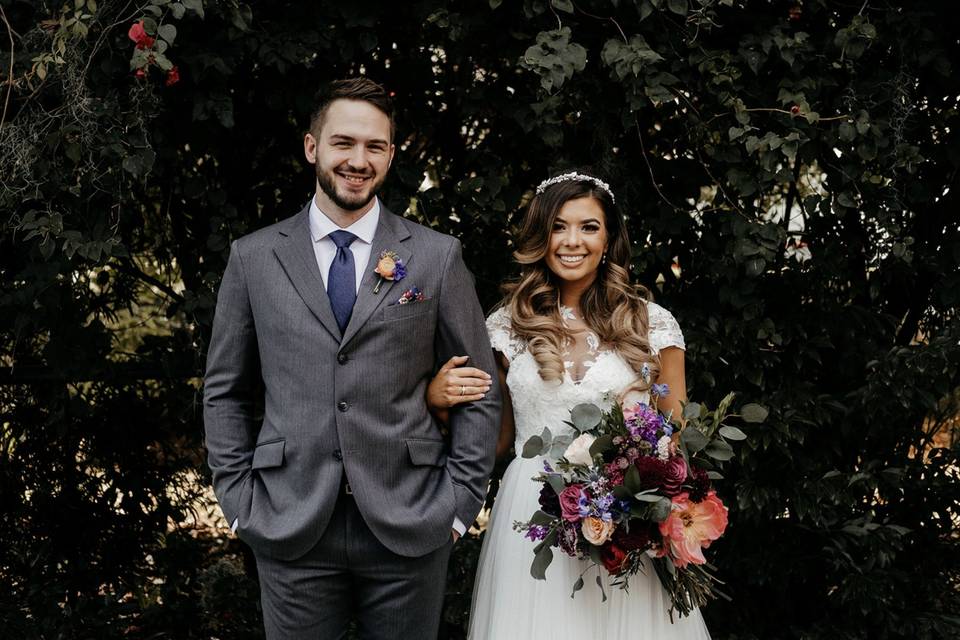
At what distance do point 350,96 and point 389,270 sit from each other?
1.49 ft

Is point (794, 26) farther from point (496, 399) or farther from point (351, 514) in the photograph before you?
point (351, 514)

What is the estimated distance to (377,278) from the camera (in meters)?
2.45

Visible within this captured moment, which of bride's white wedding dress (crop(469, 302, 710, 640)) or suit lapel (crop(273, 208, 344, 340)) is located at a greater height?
suit lapel (crop(273, 208, 344, 340))

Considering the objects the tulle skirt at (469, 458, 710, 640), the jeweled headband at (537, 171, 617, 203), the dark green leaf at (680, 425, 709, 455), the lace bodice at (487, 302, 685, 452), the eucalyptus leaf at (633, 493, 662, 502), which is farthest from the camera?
the jeweled headband at (537, 171, 617, 203)

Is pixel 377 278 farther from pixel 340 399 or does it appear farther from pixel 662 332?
pixel 662 332

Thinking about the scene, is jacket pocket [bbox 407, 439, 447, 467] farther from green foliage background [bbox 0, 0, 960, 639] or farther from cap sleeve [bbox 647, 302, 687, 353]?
green foliage background [bbox 0, 0, 960, 639]

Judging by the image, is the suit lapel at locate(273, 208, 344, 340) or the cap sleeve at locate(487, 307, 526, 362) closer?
the suit lapel at locate(273, 208, 344, 340)

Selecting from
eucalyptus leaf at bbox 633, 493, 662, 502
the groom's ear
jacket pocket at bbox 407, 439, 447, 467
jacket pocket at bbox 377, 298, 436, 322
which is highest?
the groom's ear

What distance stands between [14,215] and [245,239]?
868 mm

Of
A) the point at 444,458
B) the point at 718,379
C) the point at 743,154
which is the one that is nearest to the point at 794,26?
the point at 743,154

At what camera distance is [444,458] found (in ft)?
8.47

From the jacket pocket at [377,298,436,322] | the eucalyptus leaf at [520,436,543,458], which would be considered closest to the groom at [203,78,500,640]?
the jacket pocket at [377,298,436,322]

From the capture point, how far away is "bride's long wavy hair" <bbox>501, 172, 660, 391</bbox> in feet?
9.26

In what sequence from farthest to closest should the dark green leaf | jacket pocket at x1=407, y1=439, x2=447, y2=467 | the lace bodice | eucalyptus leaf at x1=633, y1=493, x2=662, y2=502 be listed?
1. the lace bodice
2. jacket pocket at x1=407, y1=439, x2=447, y2=467
3. the dark green leaf
4. eucalyptus leaf at x1=633, y1=493, x2=662, y2=502
